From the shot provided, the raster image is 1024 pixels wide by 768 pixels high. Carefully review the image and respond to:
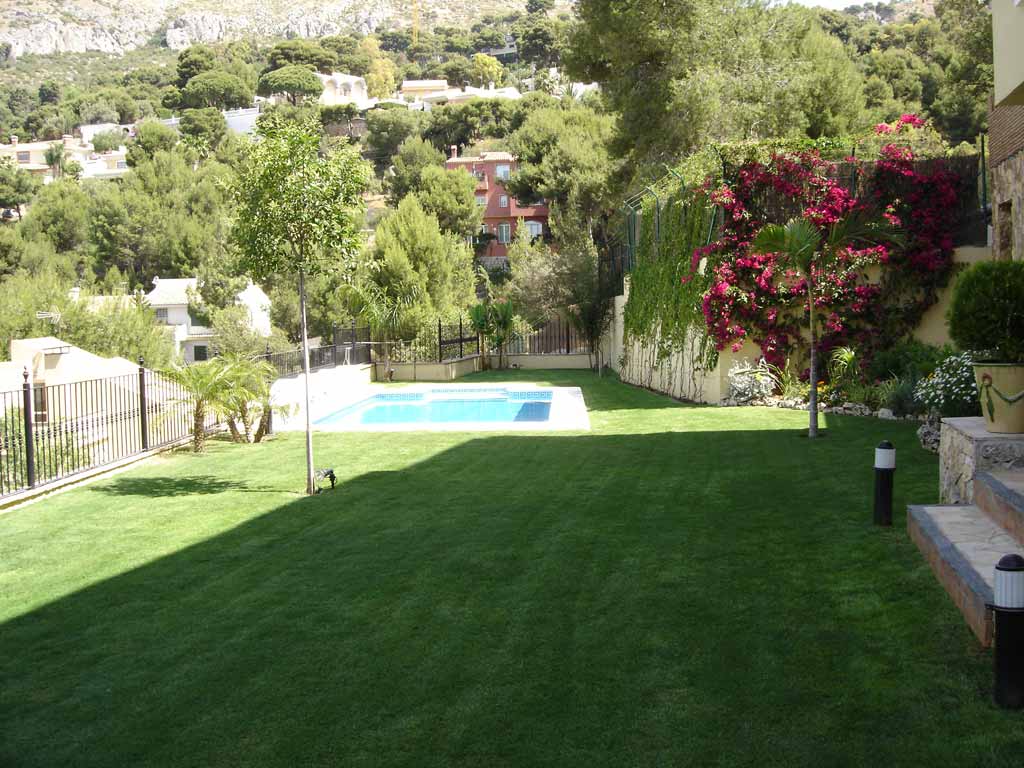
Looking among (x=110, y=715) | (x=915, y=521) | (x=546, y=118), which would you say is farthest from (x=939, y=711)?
(x=546, y=118)

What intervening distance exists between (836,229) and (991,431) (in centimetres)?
769

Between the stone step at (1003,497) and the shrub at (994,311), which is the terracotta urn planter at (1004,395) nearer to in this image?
the shrub at (994,311)

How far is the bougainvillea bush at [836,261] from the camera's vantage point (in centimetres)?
1628

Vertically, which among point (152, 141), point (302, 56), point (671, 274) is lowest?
point (671, 274)

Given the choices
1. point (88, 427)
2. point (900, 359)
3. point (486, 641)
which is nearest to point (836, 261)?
point (900, 359)

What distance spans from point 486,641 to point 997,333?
174 inches

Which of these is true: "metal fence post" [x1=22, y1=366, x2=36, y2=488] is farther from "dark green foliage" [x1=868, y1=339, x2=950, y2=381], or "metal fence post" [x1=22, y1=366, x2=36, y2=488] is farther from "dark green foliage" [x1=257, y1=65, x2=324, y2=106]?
"dark green foliage" [x1=257, y1=65, x2=324, y2=106]

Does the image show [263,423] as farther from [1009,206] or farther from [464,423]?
[1009,206]

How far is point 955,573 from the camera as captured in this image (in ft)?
17.2

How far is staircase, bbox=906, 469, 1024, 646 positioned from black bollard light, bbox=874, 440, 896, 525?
1.35ft

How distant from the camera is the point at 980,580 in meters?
4.93

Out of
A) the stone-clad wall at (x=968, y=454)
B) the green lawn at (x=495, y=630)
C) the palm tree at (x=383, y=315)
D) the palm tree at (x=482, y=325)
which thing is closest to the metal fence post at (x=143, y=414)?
the green lawn at (x=495, y=630)

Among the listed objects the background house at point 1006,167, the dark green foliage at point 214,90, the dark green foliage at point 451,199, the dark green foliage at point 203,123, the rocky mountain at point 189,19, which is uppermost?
the rocky mountain at point 189,19

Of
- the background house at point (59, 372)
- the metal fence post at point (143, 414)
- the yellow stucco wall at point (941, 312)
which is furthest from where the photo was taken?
the yellow stucco wall at point (941, 312)
